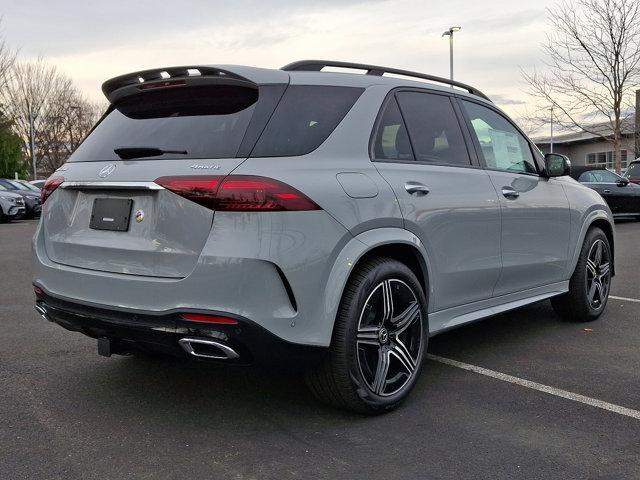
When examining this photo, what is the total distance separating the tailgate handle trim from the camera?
3087 mm

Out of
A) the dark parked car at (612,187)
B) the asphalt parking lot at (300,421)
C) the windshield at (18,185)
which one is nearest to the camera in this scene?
the asphalt parking lot at (300,421)

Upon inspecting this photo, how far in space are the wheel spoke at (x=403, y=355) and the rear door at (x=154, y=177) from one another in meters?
1.21

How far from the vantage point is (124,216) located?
318 centimetres

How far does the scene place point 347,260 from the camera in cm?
317

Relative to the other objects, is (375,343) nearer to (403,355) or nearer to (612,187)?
(403,355)

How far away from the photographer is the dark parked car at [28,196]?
22.5 metres

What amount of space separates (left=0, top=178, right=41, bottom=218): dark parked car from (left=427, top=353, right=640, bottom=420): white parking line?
20.5 meters

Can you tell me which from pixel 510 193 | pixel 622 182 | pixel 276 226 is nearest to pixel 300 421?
pixel 276 226

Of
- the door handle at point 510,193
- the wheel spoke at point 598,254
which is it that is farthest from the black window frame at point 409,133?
the wheel spoke at point 598,254

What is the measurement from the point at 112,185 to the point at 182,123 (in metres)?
0.46

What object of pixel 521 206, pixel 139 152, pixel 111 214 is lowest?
pixel 521 206

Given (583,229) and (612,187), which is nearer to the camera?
(583,229)

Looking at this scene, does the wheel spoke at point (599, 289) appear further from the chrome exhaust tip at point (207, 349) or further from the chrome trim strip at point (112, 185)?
the chrome trim strip at point (112, 185)

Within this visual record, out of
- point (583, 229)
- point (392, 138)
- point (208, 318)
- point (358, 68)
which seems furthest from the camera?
point (583, 229)
